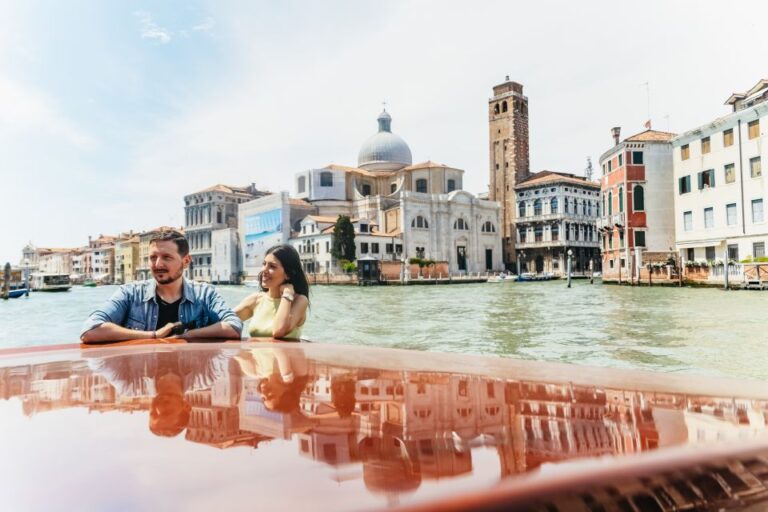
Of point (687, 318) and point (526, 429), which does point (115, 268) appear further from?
point (526, 429)

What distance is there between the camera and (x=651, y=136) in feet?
75.0

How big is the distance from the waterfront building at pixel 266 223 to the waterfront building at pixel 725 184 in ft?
93.5

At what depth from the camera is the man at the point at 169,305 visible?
102 inches

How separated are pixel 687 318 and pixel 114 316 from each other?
8583 millimetres

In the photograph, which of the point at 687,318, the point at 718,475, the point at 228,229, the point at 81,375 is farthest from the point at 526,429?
the point at 228,229

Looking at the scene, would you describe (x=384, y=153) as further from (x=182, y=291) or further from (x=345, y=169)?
(x=182, y=291)

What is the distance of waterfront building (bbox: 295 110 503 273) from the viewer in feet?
129

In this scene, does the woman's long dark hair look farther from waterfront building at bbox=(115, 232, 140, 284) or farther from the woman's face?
waterfront building at bbox=(115, 232, 140, 284)

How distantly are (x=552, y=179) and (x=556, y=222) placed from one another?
3.35m

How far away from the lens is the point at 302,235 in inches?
1571

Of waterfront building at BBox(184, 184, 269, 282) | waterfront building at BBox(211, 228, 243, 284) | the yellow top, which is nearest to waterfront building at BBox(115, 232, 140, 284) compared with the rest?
waterfront building at BBox(184, 184, 269, 282)

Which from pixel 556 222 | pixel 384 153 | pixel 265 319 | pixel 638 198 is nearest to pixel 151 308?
pixel 265 319

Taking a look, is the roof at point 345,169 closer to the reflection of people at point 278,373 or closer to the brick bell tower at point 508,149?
the brick bell tower at point 508,149

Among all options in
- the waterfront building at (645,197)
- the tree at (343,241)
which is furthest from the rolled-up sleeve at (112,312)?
the tree at (343,241)
